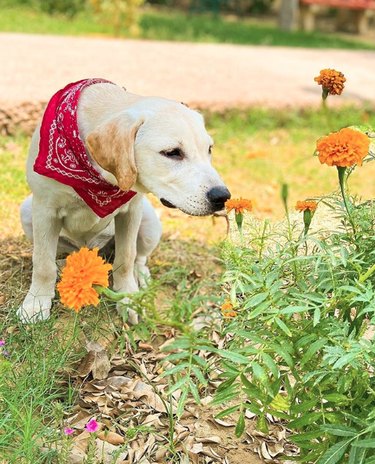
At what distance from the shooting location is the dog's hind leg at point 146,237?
13.1 ft

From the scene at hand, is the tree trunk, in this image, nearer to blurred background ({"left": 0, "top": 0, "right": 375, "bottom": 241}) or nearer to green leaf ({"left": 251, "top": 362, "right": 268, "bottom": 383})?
blurred background ({"left": 0, "top": 0, "right": 375, "bottom": 241})

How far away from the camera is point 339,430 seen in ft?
7.64

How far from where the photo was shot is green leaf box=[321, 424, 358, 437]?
232cm

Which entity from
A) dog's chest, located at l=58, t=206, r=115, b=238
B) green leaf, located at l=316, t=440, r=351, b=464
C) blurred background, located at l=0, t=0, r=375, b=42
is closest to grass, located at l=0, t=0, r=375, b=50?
blurred background, located at l=0, t=0, r=375, b=42

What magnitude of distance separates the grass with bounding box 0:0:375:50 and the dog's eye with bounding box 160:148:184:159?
8211 mm

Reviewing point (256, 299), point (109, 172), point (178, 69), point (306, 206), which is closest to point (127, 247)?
point (109, 172)

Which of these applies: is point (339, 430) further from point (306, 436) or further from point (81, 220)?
point (81, 220)

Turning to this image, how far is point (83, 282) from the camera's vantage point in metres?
2.07

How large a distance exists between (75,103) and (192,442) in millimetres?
1403

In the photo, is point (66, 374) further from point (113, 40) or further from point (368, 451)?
point (113, 40)

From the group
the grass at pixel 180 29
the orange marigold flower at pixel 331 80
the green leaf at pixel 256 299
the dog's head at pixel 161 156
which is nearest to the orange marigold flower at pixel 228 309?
the green leaf at pixel 256 299

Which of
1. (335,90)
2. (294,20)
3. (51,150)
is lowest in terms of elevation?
(294,20)

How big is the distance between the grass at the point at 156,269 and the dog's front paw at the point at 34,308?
4 cm

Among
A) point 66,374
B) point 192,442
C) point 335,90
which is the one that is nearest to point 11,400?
point 66,374
